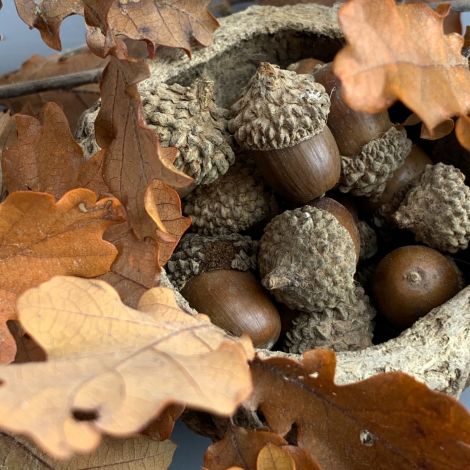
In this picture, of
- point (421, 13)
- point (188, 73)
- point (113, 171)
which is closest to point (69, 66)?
point (188, 73)

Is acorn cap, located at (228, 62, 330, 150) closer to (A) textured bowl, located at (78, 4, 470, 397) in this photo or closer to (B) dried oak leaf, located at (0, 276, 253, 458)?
(A) textured bowl, located at (78, 4, 470, 397)

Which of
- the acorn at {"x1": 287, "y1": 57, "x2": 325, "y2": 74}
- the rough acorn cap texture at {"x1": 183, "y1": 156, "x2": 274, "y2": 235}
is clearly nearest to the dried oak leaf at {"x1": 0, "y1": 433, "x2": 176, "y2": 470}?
the rough acorn cap texture at {"x1": 183, "y1": 156, "x2": 274, "y2": 235}

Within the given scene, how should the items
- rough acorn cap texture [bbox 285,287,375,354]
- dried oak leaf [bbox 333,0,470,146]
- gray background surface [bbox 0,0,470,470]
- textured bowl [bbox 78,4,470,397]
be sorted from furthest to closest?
gray background surface [bbox 0,0,470,470], rough acorn cap texture [bbox 285,287,375,354], textured bowl [bbox 78,4,470,397], dried oak leaf [bbox 333,0,470,146]

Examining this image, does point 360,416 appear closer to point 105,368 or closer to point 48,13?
point 105,368

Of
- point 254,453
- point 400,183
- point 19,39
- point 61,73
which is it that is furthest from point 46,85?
point 254,453

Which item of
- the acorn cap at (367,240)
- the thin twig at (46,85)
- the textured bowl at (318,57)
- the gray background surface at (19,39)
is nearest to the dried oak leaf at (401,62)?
the textured bowl at (318,57)

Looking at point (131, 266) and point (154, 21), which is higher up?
point (154, 21)
